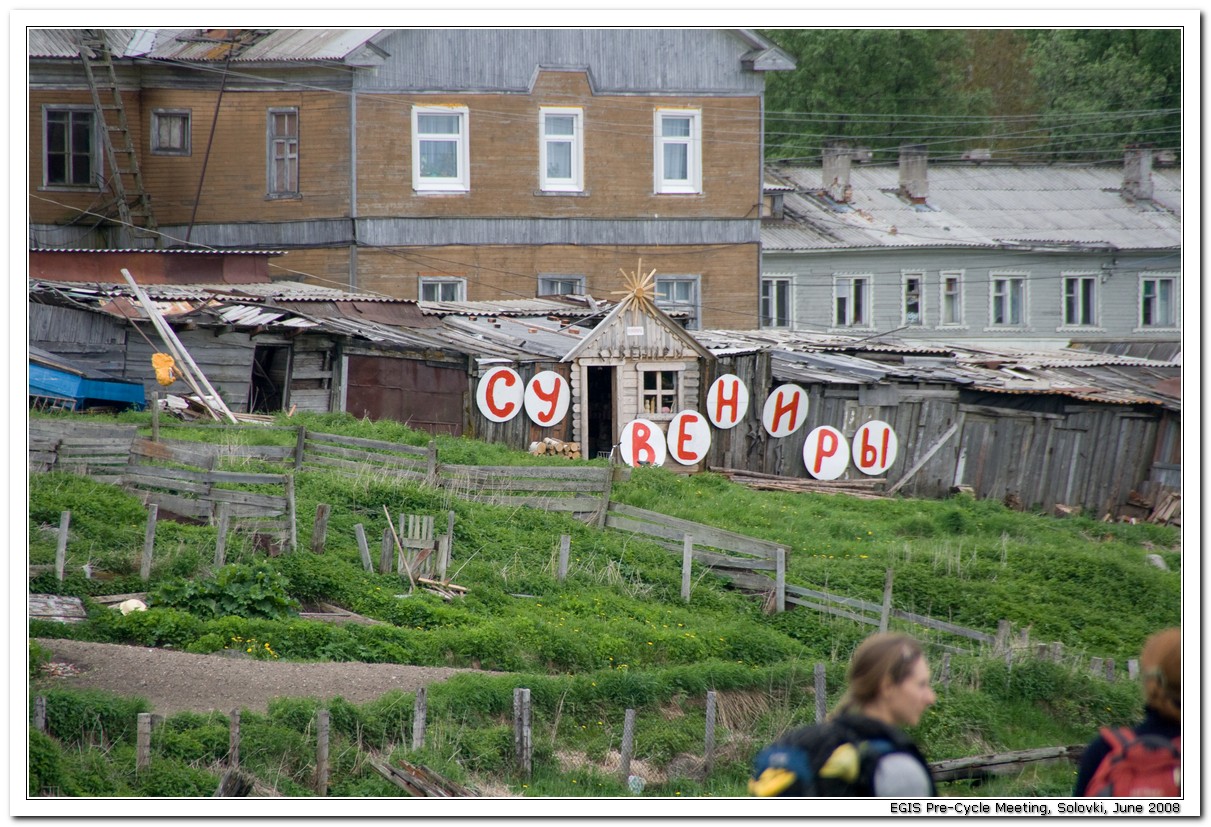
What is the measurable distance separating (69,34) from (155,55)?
2059mm

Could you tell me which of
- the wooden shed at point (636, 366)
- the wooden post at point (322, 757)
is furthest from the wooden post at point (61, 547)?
the wooden shed at point (636, 366)

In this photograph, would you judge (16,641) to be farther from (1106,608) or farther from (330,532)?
(1106,608)

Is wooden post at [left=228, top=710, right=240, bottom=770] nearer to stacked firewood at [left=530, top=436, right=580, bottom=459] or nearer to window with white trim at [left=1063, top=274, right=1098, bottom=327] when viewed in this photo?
stacked firewood at [left=530, top=436, right=580, bottom=459]

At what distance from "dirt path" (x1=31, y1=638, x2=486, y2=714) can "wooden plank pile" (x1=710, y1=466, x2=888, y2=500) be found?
502 inches

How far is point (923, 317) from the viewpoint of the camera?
4344cm

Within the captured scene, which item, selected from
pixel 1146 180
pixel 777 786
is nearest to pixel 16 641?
pixel 777 786

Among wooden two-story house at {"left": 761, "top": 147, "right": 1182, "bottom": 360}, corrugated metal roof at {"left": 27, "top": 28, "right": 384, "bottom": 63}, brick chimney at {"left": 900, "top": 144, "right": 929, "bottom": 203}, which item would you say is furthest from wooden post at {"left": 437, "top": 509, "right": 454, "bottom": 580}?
brick chimney at {"left": 900, "top": 144, "right": 929, "bottom": 203}

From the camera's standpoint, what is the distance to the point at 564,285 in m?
34.2

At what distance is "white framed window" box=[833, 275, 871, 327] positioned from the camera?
42844 mm

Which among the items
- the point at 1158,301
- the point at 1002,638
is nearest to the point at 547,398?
the point at 1002,638

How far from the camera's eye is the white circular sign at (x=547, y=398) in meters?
25.7

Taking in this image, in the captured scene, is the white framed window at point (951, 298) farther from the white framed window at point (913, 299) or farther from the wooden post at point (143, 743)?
the wooden post at point (143, 743)

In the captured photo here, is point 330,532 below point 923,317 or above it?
below

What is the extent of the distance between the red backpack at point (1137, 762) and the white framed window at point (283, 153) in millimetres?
29200
